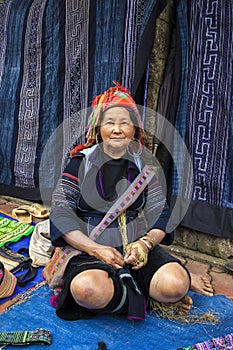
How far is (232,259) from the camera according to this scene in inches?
120

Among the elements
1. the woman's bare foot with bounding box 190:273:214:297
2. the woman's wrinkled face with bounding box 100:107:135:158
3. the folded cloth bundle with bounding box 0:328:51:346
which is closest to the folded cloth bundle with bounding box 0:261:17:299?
the folded cloth bundle with bounding box 0:328:51:346

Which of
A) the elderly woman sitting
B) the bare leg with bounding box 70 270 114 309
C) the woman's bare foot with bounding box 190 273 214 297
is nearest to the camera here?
the bare leg with bounding box 70 270 114 309

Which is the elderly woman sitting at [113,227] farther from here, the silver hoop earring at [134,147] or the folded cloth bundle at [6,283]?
the folded cloth bundle at [6,283]

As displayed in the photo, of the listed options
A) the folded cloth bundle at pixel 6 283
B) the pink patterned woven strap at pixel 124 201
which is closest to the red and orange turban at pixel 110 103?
the pink patterned woven strap at pixel 124 201

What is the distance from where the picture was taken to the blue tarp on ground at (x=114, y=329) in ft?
6.34

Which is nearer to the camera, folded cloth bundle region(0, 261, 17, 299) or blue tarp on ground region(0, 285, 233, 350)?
blue tarp on ground region(0, 285, 233, 350)

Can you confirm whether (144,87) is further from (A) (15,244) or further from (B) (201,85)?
(A) (15,244)

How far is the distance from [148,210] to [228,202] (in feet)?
3.08

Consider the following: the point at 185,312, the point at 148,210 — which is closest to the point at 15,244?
the point at 148,210

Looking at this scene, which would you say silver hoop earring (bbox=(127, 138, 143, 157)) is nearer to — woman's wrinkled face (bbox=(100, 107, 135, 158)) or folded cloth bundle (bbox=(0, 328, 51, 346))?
woman's wrinkled face (bbox=(100, 107, 135, 158))

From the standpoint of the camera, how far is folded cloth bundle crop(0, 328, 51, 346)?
1.88m

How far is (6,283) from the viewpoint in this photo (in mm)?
2424

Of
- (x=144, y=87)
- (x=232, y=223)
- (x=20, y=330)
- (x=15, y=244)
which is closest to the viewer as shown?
(x=20, y=330)

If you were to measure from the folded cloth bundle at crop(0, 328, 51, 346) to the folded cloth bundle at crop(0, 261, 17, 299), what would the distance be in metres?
0.48
